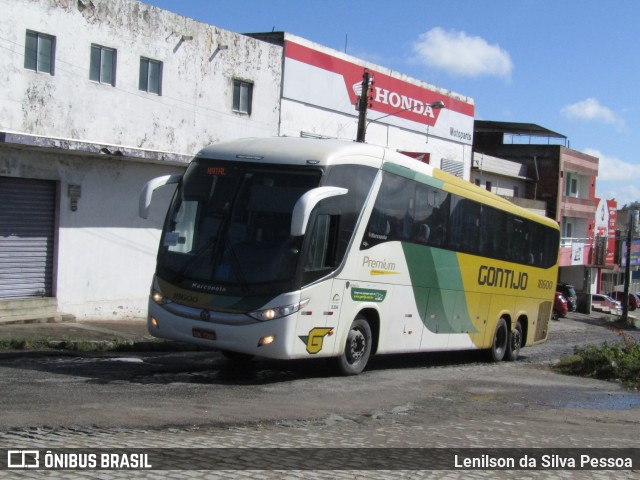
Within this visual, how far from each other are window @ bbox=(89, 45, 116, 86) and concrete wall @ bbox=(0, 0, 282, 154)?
157 mm

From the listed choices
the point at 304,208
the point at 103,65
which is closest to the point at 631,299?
the point at 103,65

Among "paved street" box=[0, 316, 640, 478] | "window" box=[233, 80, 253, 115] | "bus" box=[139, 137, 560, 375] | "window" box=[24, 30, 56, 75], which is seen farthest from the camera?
"window" box=[233, 80, 253, 115]

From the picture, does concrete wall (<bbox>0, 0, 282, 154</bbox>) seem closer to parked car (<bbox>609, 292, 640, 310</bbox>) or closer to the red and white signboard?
the red and white signboard

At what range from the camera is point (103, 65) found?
2069cm

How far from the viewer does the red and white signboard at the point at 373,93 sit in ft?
91.0

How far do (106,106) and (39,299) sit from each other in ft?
16.8

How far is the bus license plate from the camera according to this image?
11174 millimetres

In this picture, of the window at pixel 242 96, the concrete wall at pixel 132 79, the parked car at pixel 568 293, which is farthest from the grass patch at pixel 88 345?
the parked car at pixel 568 293

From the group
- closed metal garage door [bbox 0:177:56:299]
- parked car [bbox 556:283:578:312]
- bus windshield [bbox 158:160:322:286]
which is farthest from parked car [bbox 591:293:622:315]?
bus windshield [bbox 158:160:322:286]

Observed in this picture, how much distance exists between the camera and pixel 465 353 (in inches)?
821

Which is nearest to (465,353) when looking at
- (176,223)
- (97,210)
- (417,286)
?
(417,286)

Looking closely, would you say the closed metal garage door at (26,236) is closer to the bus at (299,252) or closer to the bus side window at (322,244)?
the bus at (299,252)

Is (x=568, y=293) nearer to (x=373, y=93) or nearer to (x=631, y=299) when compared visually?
(x=631, y=299)

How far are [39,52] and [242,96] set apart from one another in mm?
7622
